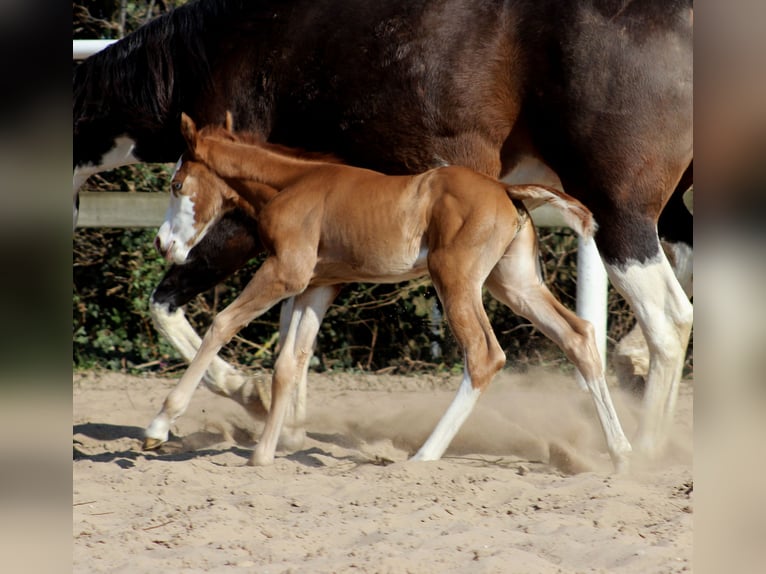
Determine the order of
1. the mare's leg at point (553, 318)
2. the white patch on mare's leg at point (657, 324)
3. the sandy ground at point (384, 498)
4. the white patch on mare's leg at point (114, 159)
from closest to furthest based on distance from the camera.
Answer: the sandy ground at point (384, 498) → the mare's leg at point (553, 318) → the white patch on mare's leg at point (657, 324) → the white patch on mare's leg at point (114, 159)

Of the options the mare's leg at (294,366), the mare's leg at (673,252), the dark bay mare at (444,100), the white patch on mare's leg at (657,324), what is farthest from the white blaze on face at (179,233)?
the mare's leg at (673,252)

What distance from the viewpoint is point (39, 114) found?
1125 mm

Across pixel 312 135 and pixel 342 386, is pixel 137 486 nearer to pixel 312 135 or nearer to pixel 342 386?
pixel 312 135

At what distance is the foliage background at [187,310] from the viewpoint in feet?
23.2

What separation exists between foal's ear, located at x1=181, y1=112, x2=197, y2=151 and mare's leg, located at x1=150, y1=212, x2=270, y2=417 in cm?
46

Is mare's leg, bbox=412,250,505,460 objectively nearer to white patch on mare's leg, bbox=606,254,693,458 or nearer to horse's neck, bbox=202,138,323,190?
white patch on mare's leg, bbox=606,254,693,458

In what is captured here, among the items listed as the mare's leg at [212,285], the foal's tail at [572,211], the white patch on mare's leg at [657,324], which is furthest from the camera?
the mare's leg at [212,285]

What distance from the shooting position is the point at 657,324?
163 inches

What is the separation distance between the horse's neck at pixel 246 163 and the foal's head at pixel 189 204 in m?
0.06

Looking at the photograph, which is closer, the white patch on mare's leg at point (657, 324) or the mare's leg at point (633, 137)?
the mare's leg at point (633, 137)

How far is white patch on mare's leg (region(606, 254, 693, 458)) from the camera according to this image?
4.11 metres

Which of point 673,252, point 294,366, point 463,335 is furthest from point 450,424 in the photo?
point 673,252

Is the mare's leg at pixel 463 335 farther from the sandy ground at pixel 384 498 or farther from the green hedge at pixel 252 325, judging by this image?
the green hedge at pixel 252 325

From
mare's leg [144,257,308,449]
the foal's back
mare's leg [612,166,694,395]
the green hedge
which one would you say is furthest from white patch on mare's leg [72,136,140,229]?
mare's leg [612,166,694,395]
